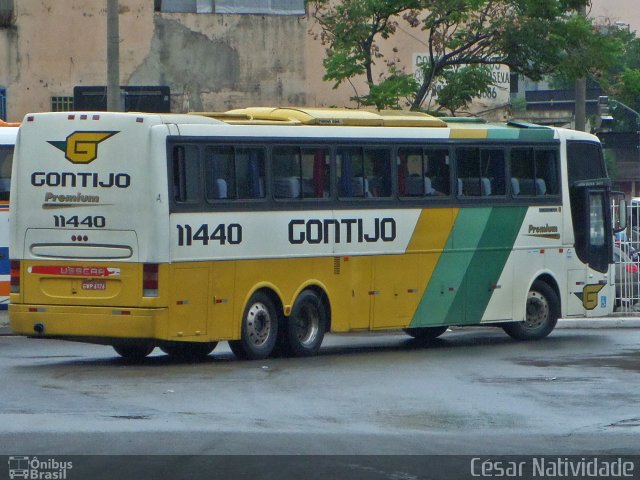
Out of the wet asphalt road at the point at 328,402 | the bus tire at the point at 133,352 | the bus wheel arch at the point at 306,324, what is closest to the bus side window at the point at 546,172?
the wet asphalt road at the point at 328,402

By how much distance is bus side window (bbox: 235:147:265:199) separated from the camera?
656 inches

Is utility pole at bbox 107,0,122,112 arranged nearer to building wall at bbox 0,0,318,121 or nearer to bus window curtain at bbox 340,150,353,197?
bus window curtain at bbox 340,150,353,197

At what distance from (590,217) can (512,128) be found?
2.14 m

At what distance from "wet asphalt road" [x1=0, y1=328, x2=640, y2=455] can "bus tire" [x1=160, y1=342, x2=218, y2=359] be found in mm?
170

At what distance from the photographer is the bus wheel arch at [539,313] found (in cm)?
2094

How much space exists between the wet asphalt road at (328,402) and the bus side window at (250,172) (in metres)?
2.00

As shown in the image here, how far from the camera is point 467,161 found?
19.5 m

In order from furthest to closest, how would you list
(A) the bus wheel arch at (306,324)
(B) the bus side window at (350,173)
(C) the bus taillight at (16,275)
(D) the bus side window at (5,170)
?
(D) the bus side window at (5,170)
(B) the bus side window at (350,173)
(A) the bus wheel arch at (306,324)
(C) the bus taillight at (16,275)

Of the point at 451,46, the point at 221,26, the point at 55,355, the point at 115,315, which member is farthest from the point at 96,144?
the point at 221,26

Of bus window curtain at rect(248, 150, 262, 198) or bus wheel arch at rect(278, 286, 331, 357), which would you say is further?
bus wheel arch at rect(278, 286, 331, 357)

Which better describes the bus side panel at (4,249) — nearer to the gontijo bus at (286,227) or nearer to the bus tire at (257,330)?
the gontijo bus at (286,227)

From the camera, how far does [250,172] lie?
1678 centimetres

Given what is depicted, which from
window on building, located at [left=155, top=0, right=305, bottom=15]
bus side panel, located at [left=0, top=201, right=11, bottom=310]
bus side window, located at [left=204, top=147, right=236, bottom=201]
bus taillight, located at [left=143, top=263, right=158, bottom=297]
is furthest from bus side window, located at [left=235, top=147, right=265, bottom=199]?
window on building, located at [left=155, top=0, right=305, bottom=15]
